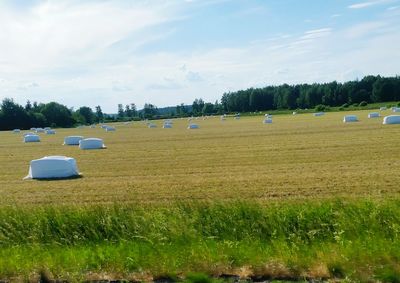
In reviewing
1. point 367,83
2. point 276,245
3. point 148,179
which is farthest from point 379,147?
point 367,83

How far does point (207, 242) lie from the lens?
947 cm

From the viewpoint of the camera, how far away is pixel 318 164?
2441 cm

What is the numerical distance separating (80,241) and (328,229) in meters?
4.84

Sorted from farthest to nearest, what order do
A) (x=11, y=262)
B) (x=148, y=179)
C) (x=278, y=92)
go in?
(x=278, y=92) → (x=148, y=179) → (x=11, y=262)

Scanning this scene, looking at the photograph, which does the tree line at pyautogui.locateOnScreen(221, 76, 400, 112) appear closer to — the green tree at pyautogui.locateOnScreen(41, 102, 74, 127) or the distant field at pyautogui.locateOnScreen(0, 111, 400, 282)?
the green tree at pyautogui.locateOnScreen(41, 102, 74, 127)

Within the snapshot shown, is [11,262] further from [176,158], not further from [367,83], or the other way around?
[367,83]

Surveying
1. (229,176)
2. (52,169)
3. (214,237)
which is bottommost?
(229,176)

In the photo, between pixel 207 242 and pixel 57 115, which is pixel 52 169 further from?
pixel 57 115

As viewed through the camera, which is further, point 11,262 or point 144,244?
point 144,244

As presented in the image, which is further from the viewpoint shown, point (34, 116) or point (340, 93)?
point (340, 93)

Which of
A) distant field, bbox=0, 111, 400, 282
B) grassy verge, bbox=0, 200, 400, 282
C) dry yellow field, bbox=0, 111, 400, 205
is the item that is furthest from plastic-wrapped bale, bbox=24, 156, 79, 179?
grassy verge, bbox=0, 200, 400, 282

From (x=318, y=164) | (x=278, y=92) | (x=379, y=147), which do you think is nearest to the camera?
(x=318, y=164)

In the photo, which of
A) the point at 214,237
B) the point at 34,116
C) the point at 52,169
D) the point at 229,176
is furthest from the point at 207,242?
the point at 34,116

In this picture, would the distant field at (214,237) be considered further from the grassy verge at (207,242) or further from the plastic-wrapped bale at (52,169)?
the plastic-wrapped bale at (52,169)
